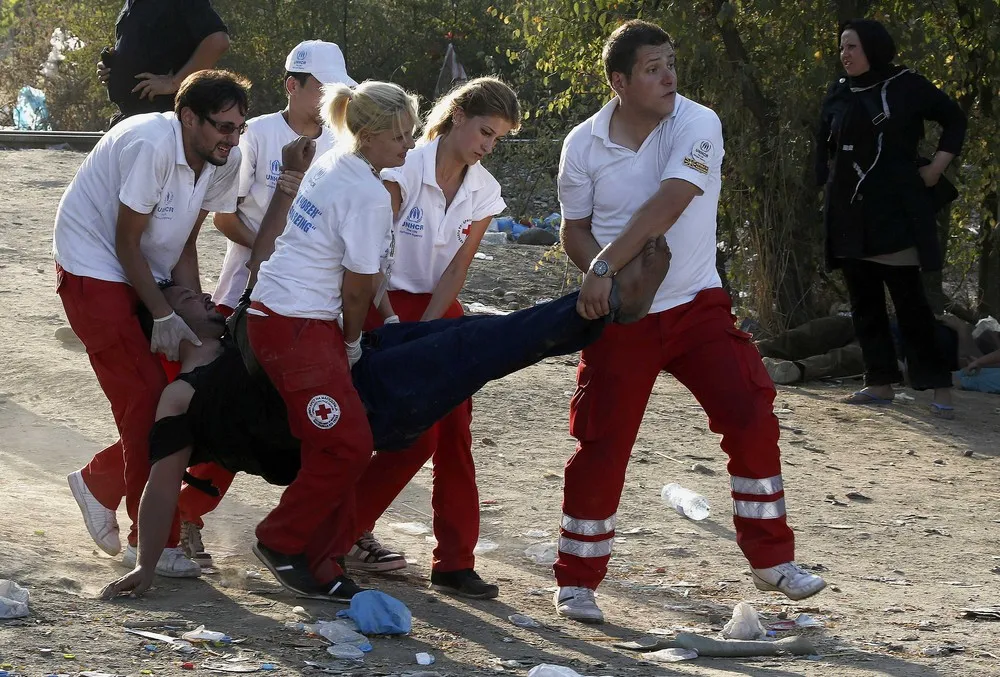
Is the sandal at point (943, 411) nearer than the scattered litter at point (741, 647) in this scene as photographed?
No

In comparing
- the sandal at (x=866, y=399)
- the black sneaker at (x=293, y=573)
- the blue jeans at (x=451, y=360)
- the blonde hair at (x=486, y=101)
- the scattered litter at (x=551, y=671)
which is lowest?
the scattered litter at (x=551, y=671)

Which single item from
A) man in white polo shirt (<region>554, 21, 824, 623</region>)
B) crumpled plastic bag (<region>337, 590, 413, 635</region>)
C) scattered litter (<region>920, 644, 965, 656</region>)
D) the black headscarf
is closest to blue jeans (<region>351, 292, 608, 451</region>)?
man in white polo shirt (<region>554, 21, 824, 623</region>)

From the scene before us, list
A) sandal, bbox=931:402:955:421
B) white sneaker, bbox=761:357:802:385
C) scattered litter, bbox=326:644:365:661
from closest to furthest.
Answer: scattered litter, bbox=326:644:365:661 < sandal, bbox=931:402:955:421 < white sneaker, bbox=761:357:802:385

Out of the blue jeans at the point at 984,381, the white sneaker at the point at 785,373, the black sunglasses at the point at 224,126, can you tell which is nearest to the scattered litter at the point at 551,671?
the black sunglasses at the point at 224,126

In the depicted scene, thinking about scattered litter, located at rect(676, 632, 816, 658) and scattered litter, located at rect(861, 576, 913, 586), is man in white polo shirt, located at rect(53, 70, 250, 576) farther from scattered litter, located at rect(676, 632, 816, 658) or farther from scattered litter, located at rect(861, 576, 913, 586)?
scattered litter, located at rect(861, 576, 913, 586)

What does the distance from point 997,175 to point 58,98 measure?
1576 cm

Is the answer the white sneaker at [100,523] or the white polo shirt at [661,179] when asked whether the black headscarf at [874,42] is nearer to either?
the white polo shirt at [661,179]

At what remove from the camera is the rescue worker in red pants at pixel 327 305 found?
4180mm

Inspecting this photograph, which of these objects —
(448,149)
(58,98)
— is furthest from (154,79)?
(58,98)

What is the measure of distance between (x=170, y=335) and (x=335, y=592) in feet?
3.37

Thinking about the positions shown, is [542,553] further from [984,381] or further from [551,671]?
[984,381]

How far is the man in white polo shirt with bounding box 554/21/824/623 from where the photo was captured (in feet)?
14.5

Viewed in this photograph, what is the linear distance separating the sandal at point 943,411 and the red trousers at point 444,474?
3.80 meters

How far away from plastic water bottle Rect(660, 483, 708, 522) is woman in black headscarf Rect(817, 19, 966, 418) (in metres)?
2.05
